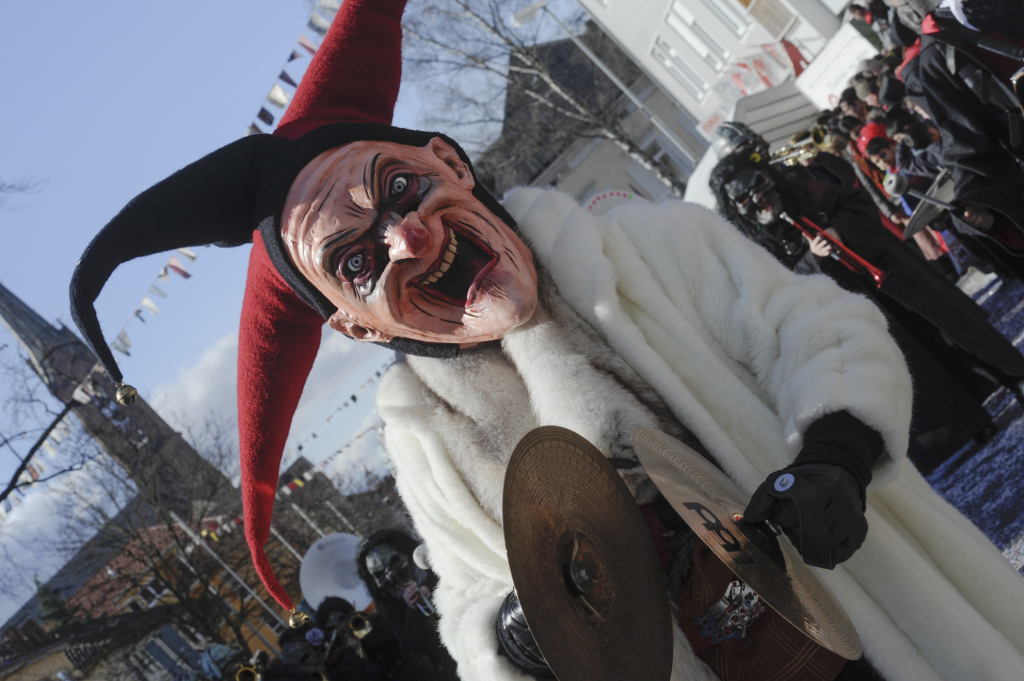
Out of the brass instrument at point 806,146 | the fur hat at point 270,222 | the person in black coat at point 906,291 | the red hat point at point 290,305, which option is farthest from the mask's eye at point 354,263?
the brass instrument at point 806,146

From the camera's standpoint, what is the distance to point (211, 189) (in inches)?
106

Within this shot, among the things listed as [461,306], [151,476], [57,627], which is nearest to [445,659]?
[461,306]

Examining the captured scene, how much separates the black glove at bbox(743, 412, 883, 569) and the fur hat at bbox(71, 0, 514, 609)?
4.44 feet

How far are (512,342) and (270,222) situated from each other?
100 centimetres

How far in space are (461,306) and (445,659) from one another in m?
5.55

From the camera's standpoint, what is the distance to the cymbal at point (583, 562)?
5.52 ft

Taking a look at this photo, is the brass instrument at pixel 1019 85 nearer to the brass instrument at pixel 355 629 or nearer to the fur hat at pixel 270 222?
the fur hat at pixel 270 222

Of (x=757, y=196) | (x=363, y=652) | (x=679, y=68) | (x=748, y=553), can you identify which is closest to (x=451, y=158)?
(x=748, y=553)

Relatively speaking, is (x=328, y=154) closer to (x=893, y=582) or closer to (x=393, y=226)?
(x=393, y=226)

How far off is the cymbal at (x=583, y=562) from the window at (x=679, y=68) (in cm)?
2150

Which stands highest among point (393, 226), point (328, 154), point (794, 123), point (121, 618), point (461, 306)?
point (328, 154)

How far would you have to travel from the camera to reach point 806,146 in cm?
830

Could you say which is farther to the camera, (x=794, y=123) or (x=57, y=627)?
(x=57, y=627)

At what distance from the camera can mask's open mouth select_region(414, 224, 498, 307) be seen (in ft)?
8.25
